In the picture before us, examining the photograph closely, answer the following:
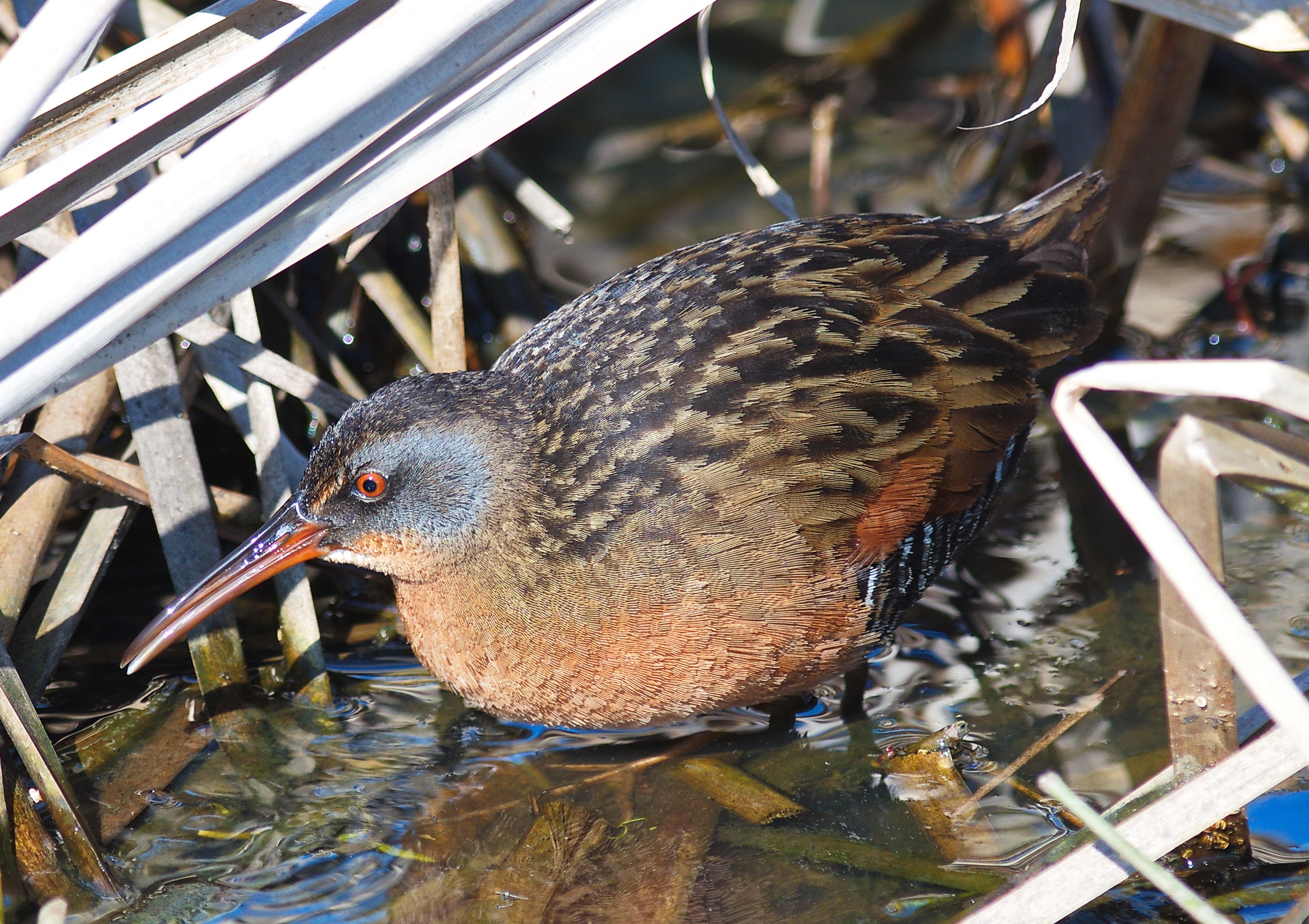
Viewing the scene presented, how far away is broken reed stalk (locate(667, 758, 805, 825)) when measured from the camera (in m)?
2.72

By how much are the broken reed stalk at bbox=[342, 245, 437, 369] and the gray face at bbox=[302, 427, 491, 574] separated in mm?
850

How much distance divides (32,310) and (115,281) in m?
0.14

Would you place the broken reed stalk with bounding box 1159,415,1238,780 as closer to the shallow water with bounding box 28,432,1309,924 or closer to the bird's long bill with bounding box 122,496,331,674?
the shallow water with bounding box 28,432,1309,924

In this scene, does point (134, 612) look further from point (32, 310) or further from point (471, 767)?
point (32, 310)

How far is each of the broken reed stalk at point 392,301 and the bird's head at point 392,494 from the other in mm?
799

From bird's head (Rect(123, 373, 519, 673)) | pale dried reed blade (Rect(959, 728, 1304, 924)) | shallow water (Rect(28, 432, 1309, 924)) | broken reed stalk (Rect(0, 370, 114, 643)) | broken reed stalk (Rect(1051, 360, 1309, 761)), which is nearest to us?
broken reed stalk (Rect(1051, 360, 1309, 761))

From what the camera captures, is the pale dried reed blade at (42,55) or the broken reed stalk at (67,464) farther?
the broken reed stalk at (67,464)

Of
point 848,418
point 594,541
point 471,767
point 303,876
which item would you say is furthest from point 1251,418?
point 303,876

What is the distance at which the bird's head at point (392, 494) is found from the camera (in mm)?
2627

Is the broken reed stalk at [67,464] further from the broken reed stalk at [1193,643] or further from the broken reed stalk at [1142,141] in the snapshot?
the broken reed stalk at [1142,141]

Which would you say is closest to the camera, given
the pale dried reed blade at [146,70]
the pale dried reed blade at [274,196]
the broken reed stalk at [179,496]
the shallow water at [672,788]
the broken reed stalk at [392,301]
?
the pale dried reed blade at [274,196]

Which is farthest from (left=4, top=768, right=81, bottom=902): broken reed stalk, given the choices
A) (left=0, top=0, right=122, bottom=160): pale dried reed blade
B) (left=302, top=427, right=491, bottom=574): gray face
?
(left=0, top=0, right=122, bottom=160): pale dried reed blade

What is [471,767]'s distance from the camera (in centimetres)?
289

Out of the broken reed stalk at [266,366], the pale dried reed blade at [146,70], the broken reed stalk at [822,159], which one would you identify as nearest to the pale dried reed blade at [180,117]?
the pale dried reed blade at [146,70]
